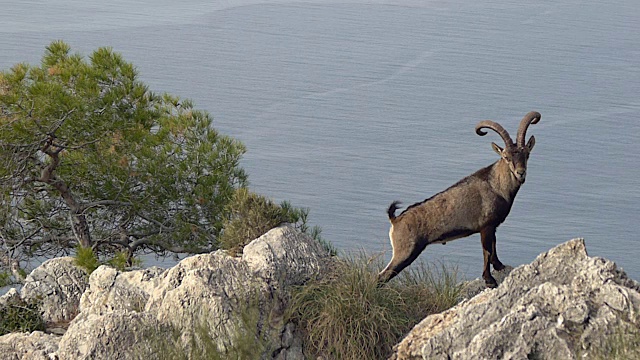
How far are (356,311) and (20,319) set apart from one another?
13.5ft

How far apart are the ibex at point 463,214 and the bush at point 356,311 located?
1.32 feet

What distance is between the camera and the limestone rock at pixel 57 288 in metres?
11.8

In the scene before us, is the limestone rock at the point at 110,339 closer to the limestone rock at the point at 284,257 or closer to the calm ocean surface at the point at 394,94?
the limestone rock at the point at 284,257

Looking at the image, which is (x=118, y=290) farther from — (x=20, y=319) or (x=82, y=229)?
(x=82, y=229)

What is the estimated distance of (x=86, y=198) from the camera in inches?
670

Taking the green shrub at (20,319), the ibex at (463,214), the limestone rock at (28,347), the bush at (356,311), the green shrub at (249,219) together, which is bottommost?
the green shrub at (20,319)

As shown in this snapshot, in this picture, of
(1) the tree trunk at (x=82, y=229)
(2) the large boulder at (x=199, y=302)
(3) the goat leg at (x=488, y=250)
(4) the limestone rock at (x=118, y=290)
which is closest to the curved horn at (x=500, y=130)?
(3) the goat leg at (x=488, y=250)

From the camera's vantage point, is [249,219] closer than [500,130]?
No

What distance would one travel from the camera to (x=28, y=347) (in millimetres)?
9703

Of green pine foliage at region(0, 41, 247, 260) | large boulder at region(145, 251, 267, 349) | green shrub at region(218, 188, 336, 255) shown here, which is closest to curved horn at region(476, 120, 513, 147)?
green shrub at region(218, 188, 336, 255)

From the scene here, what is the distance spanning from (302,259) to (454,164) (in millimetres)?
37723

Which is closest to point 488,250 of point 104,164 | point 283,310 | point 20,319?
point 283,310

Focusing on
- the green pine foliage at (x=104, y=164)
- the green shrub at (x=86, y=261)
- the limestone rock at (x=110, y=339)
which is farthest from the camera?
the green pine foliage at (x=104, y=164)

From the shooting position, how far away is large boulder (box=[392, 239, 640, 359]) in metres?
7.73
